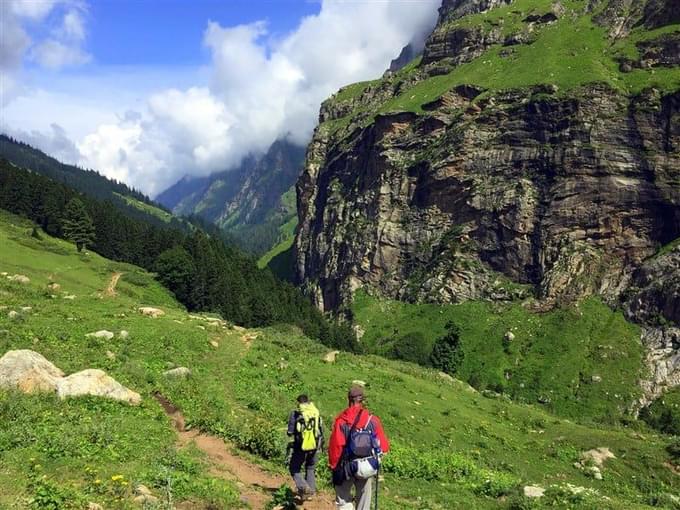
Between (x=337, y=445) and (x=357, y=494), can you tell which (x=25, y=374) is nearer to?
(x=337, y=445)

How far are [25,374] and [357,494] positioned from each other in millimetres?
15984

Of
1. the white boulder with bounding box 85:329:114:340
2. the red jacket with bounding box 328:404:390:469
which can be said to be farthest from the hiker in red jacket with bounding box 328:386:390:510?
the white boulder with bounding box 85:329:114:340

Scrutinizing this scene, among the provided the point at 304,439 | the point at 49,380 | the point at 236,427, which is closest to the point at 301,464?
the point at 304,439

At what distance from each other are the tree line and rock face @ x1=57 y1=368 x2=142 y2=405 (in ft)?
192

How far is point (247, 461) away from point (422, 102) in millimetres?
156966

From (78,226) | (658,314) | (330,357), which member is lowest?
(330,357)

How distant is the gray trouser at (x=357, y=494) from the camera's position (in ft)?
39.8

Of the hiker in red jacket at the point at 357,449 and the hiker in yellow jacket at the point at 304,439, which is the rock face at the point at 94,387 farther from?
the hiker in red jacket at the point at 357,449

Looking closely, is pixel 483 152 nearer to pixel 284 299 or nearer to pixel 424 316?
pixel 424 316

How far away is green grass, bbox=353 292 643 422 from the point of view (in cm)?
9556

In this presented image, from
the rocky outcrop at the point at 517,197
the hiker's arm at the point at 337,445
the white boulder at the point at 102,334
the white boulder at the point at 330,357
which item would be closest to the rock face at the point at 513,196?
the rocky outcrop at the point at 517,197

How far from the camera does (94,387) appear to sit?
21984 mm

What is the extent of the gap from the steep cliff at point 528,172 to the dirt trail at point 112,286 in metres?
79.9

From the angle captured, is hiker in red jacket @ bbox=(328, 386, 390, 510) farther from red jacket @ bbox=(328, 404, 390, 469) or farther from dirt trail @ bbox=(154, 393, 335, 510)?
dirt trail @ bbox=(154, 393, 335, 510)
